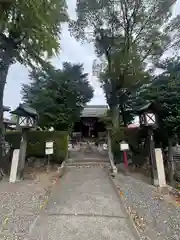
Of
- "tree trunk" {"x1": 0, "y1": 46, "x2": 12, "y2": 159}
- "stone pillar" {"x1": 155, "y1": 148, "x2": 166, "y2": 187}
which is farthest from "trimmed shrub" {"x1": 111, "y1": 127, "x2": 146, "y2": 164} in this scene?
"tree trunk" {"x1": 0, "y1": 46, "x2": 12, "y2": 159}

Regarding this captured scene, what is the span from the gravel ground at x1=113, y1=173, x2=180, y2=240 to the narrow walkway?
1.01 ft

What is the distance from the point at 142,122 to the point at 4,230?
19.5 feet

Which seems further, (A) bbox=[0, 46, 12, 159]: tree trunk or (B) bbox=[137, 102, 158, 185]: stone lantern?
(A) bbox=[0, 46, 12, 159]: tree trunk

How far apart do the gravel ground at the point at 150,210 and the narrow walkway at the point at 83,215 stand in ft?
1.01

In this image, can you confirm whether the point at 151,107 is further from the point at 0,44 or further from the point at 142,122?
the point at 0,44

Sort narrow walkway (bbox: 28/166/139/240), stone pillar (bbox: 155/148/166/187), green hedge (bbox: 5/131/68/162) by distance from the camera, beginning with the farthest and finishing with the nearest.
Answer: green hedge (bbox: 5/131/68/162)
stone pillar (bbox: 155/148/166/187)
narrow walkway (bbox: 28/166/139/240)

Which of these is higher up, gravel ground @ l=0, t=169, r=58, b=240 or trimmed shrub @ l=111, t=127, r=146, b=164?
trimmed shrub @ l=111, t=127, r=146, b=164

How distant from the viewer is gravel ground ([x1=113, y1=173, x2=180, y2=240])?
370 cm

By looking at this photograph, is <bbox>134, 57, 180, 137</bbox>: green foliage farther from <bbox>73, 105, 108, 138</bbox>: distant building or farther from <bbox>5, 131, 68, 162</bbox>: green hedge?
<bbox>73, 105, 108, 138</bbox>: distant building

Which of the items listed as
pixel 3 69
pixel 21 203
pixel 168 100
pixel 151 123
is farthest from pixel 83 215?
pixel 3 69

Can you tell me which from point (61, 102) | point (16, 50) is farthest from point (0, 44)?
point (61, 102)

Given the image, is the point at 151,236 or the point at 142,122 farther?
the point at 142,122

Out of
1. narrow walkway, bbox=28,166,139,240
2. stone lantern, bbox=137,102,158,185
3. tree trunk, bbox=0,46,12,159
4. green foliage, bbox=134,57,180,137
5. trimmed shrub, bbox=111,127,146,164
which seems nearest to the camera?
narrow walkway, bbox=28,166,139,240

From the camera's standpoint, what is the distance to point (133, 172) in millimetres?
8344
